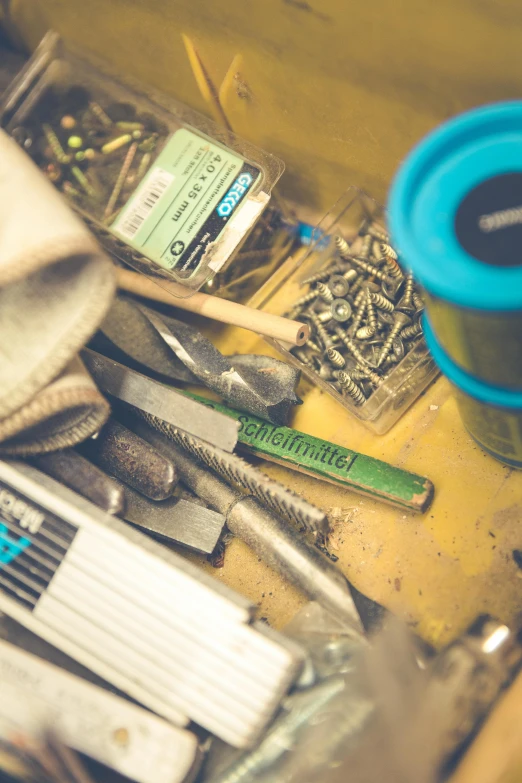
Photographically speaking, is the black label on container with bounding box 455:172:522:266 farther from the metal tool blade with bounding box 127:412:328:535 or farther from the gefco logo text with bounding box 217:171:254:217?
the gefco logo text with bounding box 217:171:254:217

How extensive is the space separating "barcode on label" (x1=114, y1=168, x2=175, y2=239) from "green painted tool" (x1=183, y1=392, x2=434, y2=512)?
14.2 inches

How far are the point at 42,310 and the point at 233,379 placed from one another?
348mm

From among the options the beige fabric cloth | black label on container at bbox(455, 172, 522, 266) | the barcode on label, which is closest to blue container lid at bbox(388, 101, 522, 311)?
black label on container at bbox(455, 172, 522, 266)

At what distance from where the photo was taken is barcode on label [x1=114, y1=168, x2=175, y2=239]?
129 cm

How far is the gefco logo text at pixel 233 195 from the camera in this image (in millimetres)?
1260

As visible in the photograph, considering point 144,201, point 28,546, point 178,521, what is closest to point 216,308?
point 144,201

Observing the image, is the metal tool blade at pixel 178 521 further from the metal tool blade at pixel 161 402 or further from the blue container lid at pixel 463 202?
the blue container lid at pixel 463 202

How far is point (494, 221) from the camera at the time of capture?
67cm

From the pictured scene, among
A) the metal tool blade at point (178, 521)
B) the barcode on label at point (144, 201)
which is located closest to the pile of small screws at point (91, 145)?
the barcode on label at point (144, 201)

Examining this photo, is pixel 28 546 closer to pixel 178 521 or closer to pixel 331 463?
pixel 178 521

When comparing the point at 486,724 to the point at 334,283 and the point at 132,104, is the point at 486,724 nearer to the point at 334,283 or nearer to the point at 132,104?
the point at 334,283

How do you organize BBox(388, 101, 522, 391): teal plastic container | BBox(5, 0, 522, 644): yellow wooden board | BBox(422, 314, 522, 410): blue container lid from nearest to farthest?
BBox(388, 101, 522, 391): teal plastic container → BBox(422, 314, 522, 410): blue container lid → BBox(5, 0, 522, 644): yellow wooden board

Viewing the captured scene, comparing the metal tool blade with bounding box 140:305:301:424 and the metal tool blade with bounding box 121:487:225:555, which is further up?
the metal tool blade with bounding box 140:305:301:424

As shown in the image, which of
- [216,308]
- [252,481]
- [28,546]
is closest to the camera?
[28,546]
